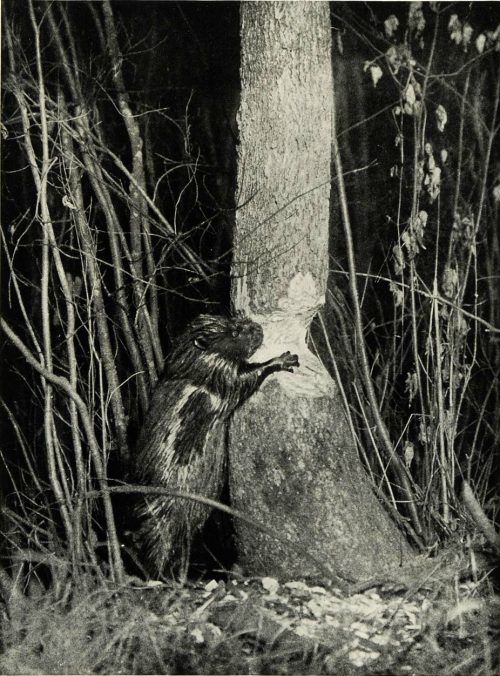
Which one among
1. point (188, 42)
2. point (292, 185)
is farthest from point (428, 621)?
point (188, 42)

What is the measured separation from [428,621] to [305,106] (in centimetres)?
196

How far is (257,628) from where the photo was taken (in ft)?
9.76

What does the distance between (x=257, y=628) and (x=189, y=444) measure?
75 cm

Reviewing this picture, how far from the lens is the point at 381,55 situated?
3631 mm

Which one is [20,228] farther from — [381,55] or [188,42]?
[381,55]

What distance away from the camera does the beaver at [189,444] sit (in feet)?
10.8

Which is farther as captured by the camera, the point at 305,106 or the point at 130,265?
the point at 130,265

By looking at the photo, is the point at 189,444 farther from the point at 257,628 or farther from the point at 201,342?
the point at 257,628

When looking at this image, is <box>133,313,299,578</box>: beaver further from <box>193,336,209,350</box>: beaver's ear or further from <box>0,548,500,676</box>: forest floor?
<box>0,548,500,676</box>: forest floor

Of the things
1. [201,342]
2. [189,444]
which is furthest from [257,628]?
[201,342]

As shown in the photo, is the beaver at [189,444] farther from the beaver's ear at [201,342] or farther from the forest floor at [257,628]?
the forest floor at [257,628]

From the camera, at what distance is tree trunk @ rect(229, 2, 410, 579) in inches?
123

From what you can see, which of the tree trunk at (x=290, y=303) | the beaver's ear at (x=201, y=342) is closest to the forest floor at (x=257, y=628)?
the tree trunk at (x=290, y=303)

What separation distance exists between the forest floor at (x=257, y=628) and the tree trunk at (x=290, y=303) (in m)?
0.17
